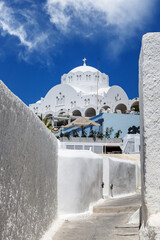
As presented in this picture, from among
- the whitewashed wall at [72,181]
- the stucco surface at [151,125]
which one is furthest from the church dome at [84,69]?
the stucco surface at [151,125]

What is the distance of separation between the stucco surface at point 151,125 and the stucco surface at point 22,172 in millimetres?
1251

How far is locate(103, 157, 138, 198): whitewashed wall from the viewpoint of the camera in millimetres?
9211

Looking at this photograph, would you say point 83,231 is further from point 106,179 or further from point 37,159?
point 106,179

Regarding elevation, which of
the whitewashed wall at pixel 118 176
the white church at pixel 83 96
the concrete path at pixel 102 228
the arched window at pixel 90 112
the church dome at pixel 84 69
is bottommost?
the concrete path at pixel 102 228

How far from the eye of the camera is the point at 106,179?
924 cm

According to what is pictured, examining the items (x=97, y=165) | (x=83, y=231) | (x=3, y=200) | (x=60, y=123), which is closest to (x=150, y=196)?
(x=3, y=200)

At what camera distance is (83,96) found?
4538cm

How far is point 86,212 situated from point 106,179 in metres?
2.76

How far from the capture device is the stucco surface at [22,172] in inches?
107

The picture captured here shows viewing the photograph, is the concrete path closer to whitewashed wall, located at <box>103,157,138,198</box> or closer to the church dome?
whitewashed wall, located at <box>103,157,138,198</box>

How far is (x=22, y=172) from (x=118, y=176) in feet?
24.4

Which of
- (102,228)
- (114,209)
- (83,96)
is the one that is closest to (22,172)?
(102,228)

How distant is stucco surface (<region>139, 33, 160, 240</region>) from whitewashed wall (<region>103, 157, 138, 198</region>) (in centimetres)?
654

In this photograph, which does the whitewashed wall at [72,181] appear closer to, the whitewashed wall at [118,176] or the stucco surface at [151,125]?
the whitewashed wall at [118,176]
